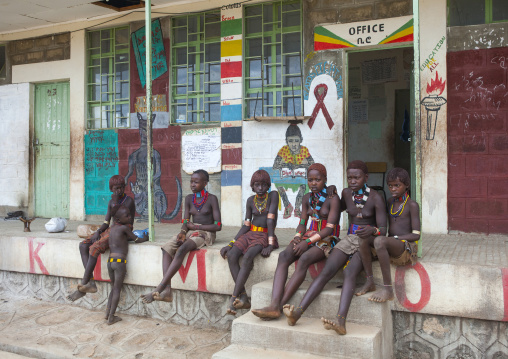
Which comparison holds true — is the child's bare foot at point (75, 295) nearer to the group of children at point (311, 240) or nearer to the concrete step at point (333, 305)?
the group of children at point (311, 240)

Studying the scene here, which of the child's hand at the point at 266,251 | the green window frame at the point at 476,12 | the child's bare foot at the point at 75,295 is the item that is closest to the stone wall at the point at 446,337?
the child's hand at the point at 266,251

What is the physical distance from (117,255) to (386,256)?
3071 mm

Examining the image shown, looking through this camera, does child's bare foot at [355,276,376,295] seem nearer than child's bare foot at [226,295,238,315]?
Yes

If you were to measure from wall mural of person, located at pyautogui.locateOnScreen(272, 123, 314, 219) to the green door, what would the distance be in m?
4.20

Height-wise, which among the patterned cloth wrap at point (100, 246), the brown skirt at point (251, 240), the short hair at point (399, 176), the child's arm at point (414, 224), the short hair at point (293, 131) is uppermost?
the short hair at point (293, 131)

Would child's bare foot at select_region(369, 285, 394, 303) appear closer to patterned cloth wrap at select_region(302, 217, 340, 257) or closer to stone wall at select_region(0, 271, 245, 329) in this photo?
patterned cloth wrap at select_region(302, 217, 340, 257)

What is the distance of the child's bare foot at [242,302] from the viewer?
15.5 feet

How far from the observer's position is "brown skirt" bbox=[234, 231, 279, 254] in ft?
16.4

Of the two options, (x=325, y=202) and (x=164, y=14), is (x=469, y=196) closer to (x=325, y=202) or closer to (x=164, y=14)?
(x=325, y=202)

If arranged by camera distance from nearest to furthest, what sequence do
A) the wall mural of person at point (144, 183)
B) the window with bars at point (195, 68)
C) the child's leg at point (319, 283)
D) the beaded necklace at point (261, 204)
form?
the child's leg at point (319, 283), the beaded necklace at point (261, 204), the window with bars at point (195, 68), the wall mural of person at point (144, 183)

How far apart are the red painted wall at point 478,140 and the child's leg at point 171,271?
3.49 meters

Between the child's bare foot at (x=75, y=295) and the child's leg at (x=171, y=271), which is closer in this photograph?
the child's leg at (x=171, y=271)

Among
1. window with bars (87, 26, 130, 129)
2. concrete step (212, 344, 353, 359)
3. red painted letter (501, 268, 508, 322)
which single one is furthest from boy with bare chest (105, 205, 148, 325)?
red painted letter (501, 268, 508, 322)

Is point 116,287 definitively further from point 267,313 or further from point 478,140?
point 478,140
